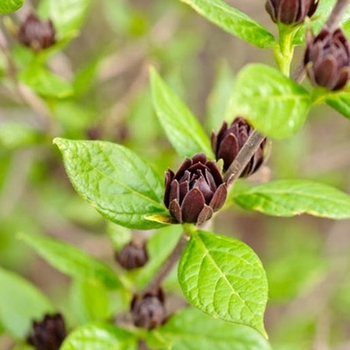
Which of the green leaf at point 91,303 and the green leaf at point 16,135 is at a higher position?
the green leaf at point 16,135

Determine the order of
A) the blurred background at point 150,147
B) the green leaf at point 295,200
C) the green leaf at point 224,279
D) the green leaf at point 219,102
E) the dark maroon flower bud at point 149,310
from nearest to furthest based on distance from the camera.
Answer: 1. the green leaf at point 224,279
2. the green leaf at point 295,200
3. the dark maroon flower bud at point 149,310
4. the green leaf at point 219,102
5. the blurred background at point 150,147

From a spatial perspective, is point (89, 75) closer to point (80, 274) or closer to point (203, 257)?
point (80, 274)

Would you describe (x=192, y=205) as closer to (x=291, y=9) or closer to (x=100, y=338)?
(x=291, y=9)

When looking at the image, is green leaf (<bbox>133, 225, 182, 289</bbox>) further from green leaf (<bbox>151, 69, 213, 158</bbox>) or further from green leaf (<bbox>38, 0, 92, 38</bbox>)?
green leaf (<bbox>38, 0, 92, 38</bbox>)

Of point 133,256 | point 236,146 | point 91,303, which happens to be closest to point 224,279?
point 236,146

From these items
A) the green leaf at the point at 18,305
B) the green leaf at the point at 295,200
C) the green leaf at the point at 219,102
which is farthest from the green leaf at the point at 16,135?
the green leaf at the point at 295,200

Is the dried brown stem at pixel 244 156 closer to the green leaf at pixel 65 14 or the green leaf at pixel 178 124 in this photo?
the green leaf at pixel 178 124

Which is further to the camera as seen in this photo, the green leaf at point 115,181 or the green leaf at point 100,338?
the green leaf at point 100,338
